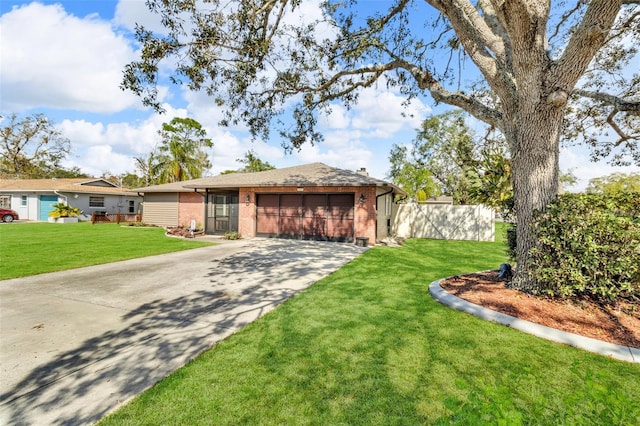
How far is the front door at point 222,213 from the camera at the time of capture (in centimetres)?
1548

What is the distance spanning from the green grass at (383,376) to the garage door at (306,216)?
8.65 m

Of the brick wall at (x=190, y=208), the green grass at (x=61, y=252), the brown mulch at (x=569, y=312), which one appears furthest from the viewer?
the brick wall at (x=190, y=208)

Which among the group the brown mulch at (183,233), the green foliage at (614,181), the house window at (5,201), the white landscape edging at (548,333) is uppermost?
the green foliage at (614,181)

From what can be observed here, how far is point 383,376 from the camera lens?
2.84 metres

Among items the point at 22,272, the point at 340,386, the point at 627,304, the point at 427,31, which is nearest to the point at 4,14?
the point at 22,272

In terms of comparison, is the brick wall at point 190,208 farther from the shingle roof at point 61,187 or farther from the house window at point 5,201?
the house window at point 5,201

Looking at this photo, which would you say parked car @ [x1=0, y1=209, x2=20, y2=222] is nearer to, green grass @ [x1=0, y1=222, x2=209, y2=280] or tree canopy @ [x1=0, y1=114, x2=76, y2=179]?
green grass @ [x1=0, y1=222, x2=209, y2=280]

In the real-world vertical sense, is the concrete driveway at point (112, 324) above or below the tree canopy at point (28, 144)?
below

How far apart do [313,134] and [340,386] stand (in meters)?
8.75

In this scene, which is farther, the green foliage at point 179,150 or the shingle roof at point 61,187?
the green foliage at point 179,150

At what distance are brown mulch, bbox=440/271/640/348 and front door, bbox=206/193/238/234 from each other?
1233cm

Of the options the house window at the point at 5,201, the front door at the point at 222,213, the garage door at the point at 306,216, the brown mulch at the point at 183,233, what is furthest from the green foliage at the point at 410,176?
the house window at the point at 5,201

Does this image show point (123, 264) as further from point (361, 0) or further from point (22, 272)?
point (361, 0)

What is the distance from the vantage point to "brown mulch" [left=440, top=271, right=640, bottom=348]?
3.75 metres
